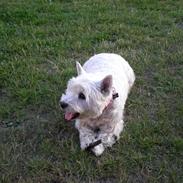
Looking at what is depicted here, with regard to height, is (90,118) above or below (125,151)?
above

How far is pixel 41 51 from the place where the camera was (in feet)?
20.9

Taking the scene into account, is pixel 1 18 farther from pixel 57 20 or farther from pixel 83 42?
pixel 83 42

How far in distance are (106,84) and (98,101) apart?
175mm

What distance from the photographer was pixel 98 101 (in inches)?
161

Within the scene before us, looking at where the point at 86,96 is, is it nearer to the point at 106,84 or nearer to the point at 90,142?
the point at 106,84

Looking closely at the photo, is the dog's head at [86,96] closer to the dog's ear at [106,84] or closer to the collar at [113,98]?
the dog's ear at [106,84]

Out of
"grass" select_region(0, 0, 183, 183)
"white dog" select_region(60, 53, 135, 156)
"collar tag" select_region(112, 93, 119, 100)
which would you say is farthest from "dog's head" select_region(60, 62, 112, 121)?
"grass" select_region(0, 0, 183, 183)

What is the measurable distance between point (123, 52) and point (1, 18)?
2354 mm

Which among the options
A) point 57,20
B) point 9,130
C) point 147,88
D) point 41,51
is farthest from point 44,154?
point 57,20

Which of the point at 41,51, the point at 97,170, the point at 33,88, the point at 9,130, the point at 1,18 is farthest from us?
the point at 1,18

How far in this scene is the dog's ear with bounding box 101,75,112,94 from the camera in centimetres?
404

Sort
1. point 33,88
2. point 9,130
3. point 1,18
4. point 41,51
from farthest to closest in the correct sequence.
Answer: point 1,18 < point 41,51 < point 33,88 < point 9,130

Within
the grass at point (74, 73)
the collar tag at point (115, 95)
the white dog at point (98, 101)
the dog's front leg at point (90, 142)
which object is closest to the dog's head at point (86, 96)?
the white dog at point (98, 101)

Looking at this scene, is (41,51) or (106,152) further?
(41,51)
